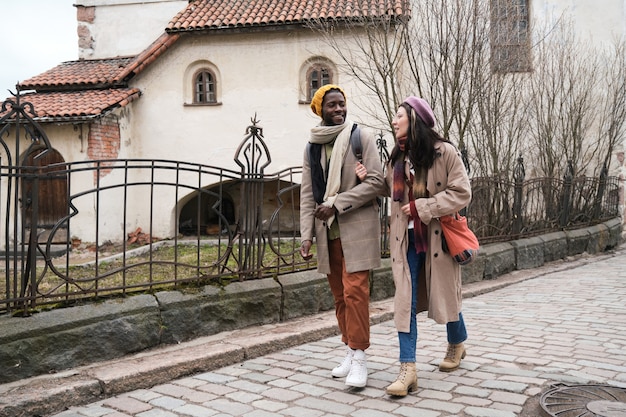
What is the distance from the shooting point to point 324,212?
437 centimetres

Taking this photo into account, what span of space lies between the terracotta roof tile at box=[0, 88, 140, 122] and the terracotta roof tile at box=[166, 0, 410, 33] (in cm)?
223

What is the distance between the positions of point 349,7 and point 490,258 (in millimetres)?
7943

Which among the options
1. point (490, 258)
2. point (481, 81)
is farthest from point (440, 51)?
point (490, 258)

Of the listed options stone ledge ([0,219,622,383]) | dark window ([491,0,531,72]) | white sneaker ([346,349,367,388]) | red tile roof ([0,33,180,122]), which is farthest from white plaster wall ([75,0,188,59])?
white sneaker ([346,349,367,388])

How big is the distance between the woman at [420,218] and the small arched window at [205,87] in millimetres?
13439

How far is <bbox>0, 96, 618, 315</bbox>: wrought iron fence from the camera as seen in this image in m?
4.61

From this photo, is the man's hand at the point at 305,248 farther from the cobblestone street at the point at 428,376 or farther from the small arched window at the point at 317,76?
the small arched window at the point at 317,76

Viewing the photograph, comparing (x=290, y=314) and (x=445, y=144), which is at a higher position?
(x=445, y=144)

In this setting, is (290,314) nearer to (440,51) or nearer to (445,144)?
(445,144)

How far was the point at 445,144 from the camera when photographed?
429cm

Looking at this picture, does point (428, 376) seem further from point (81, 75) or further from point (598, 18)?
→ point (81, 75)

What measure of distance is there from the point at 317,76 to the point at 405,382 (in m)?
13.3

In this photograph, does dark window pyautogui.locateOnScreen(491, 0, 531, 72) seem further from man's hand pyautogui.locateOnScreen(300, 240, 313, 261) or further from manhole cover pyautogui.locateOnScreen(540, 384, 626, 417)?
manhole cover pyautogui.locateOnScreen(540, 384, 626, 417)

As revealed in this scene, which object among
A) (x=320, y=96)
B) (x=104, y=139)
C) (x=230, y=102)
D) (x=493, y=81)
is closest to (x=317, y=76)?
(x=230, y=102)
